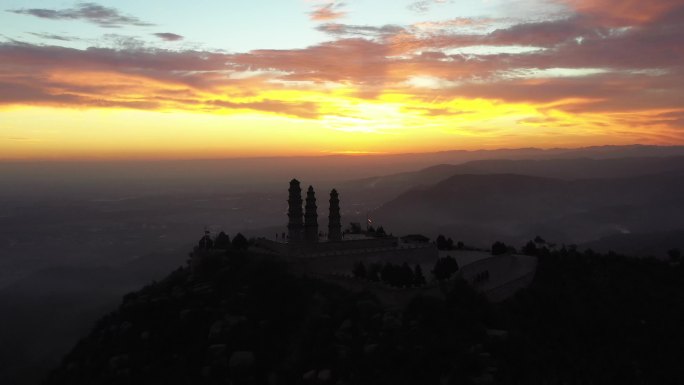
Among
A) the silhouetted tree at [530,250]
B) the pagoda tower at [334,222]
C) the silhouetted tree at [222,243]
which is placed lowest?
the silhouetted tree at [530,250]

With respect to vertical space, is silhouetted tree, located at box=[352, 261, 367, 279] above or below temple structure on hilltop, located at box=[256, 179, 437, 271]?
below

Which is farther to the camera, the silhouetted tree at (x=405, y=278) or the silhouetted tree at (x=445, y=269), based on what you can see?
the silhouetted tree at (x=445, y=269)

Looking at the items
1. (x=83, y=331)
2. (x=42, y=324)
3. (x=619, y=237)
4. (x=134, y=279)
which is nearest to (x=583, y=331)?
(x=83, y=331)

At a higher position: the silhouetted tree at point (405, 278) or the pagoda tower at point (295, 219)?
the pagoda tower at point (295, 219)

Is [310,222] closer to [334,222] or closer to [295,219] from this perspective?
[295,219]

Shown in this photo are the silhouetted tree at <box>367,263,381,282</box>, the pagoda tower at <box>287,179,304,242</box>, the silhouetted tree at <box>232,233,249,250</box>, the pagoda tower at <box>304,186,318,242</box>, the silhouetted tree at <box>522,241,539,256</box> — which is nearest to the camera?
the silhouetted tree at <box>367,263,381,282</box>

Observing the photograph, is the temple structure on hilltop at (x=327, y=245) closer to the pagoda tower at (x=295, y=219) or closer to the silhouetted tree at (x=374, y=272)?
the pagoda tower at (x=295, y=219)

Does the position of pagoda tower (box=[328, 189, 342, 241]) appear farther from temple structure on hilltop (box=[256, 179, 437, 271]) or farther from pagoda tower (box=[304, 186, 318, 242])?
pagoda tower (box=[304, 186, 318, 242])

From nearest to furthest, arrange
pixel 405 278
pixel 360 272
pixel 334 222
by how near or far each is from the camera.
Result: pixel 405 278 → pixel 360 272 → pixel 334 222

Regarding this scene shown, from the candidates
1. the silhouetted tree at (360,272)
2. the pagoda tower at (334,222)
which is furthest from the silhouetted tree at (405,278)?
the pagoda tower at (334,222)

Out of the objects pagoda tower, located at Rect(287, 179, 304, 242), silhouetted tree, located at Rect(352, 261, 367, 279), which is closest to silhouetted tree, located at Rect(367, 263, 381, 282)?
silhouetted tree, located at Rect(352, 261, 367, 279)

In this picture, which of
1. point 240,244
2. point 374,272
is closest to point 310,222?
point 240,244

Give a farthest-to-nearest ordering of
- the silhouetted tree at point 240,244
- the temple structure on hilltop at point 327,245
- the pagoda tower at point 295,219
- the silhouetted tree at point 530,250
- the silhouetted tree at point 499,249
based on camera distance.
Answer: the silhouetted tree at point 240,244, the silhouetted tree at point 499,249, the silhouetted tree at point 530,250, the pagoda tower at point 295,219, the temple structure on hilltop at point 327,245
